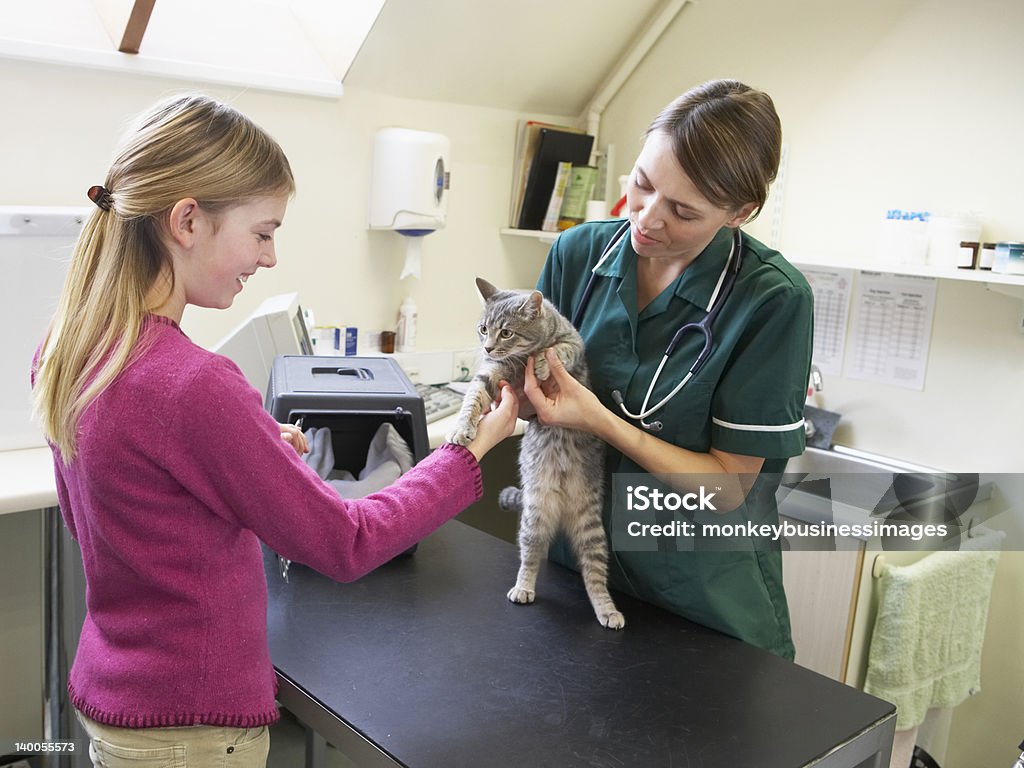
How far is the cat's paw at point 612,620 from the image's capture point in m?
1.44

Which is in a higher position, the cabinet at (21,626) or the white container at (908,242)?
the white container at (908,242)

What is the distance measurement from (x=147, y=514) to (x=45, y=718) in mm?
1452

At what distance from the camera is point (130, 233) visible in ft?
3.39

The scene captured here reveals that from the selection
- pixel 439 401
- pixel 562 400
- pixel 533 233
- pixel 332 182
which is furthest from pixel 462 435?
pixel 533 233

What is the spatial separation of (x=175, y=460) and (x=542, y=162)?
2.47 m

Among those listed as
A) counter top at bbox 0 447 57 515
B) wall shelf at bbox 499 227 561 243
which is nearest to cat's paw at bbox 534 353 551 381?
counter top at bbox 0 447 57 515

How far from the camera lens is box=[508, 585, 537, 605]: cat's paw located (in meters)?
1.51

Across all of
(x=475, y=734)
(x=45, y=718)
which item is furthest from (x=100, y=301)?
(x=45, y=718)

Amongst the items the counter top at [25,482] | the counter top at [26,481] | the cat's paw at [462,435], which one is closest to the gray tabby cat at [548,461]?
the cat's paw at [462,435]

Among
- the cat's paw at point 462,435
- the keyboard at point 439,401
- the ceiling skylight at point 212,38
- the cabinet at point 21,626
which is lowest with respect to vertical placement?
the cabinet at point 21,626

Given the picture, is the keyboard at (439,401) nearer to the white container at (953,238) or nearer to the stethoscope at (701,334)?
the stethoscope at (701,334)

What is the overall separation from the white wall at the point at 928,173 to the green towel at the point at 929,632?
151 millimetres

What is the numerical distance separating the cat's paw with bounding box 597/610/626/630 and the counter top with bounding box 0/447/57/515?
3.43ft

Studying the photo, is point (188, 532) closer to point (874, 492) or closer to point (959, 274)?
point (959, 274)
